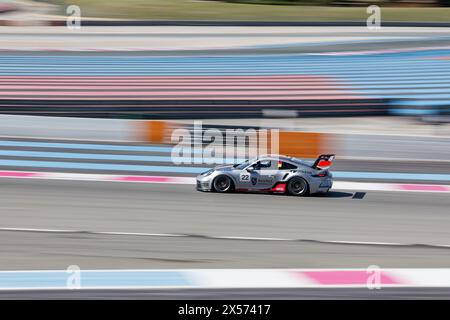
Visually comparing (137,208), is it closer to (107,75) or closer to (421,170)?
(421,170)

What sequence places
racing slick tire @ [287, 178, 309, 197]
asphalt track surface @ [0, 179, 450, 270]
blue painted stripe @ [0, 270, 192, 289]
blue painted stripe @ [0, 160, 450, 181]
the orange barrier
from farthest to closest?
the orange barrier
blue painted stripe @ [0, 160, 450, 181]
racing slick tire @ [287, 178, 309, 197]
asphalt track surface @ [0, 179, 450, 270]
blue painted stripe @ [0, 270, 192, 289]

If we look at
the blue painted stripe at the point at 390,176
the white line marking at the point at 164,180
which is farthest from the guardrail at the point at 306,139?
the white line marking at the point at 164,180

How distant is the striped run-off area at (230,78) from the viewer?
66.3 ft

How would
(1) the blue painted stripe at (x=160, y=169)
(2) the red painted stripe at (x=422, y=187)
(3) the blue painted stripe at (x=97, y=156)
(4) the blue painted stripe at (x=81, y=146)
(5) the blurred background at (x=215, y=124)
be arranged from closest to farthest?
1. (5) the blurred background at (x=215, y=124)
2. (2) the red painted stripe at (x=422, y=187)
3. (1) the blue painted stripe at (x=160, y=169)
4. (3) the blue painted stripe at (x=97, y=156)
5. (4) the blue painted stripe at (x=81, y=146)

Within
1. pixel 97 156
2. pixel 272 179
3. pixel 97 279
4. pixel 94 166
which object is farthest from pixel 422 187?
pixel 97 279

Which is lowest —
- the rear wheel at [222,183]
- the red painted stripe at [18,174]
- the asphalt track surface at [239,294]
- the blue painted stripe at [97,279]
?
the asphalt track surface at [239,294]

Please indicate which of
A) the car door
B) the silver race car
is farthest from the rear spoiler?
the car door

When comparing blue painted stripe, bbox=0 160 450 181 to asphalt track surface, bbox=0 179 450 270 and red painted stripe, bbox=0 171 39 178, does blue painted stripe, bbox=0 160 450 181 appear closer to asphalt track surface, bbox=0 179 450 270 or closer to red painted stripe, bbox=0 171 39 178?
red painted stripe, bbox=0 171 39 178

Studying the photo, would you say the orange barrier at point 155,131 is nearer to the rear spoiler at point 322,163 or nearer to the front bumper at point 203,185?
the front bumper at point 203,185

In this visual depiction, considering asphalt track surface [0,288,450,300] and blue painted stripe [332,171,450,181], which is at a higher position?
blue painted stripe [332,171,450,181]

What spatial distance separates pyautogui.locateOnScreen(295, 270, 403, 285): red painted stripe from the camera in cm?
766

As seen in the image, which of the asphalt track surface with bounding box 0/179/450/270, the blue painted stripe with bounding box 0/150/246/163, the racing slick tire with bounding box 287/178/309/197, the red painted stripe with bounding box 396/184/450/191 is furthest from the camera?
the blue painted stripe with bounding box 0/150/246/163

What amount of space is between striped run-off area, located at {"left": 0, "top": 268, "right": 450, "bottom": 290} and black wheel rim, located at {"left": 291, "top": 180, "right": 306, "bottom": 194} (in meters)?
3.78
